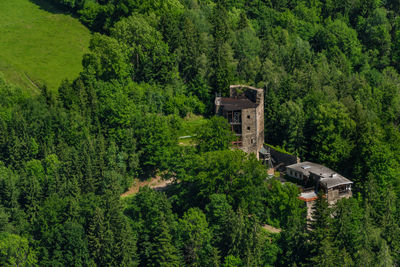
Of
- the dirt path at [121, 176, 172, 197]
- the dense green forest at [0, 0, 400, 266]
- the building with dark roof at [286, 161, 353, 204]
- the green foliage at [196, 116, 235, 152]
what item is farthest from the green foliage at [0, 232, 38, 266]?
the building with dark roof at [286, 161, 353, 204]

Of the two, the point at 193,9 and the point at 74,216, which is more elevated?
the point at 193,9

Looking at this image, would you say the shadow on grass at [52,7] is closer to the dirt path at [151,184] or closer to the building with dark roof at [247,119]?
the building with dark roof at [247,119]

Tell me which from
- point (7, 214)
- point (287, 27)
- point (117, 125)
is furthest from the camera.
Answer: point (287, 27)

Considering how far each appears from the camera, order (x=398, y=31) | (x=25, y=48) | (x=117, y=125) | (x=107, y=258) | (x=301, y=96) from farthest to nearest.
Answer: (x=398, y=31), (x=25, y=48), (x=301, y=96), (x=117, y=125), (x=107, y=258)

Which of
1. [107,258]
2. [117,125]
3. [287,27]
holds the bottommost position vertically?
[107,258]

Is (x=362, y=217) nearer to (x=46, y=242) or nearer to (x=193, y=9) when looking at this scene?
(x=46, y=242)

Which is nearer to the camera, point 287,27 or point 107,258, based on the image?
point 107,258

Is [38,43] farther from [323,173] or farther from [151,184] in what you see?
[323,173]

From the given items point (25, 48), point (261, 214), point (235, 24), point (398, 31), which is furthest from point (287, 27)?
point (261, 214)
